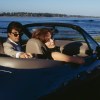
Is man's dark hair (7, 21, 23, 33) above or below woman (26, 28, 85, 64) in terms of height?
above

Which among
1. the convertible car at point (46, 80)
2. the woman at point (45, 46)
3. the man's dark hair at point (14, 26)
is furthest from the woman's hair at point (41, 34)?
Result: the convertible car at point (46, 80)

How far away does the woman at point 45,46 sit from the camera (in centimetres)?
490

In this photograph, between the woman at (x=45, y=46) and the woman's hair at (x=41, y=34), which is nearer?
the woman at (x=45, y=46)

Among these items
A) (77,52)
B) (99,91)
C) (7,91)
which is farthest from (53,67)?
(77,52)

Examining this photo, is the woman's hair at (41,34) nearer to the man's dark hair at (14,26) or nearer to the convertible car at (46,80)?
the man's dark hair at (14,26)

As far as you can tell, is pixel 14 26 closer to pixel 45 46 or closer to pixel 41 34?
pixel 41 34

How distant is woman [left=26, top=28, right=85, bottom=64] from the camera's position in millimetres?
4902

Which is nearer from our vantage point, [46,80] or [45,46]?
[46,80]

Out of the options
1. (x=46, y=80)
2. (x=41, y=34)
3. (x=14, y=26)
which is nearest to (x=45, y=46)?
(x=41, y=34)

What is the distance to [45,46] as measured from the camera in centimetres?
512

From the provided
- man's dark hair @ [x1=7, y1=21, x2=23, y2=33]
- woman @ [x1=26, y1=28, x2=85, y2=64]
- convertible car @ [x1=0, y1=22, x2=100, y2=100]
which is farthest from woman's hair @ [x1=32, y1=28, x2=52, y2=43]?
convertible car @ [x1=0, y1=22, x2=100, y2=100]

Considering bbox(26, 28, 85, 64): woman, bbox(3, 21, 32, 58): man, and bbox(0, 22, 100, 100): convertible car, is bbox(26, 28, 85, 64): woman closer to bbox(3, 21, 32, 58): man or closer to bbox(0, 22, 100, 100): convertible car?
bbox(0, 22, 100, 100): convertible car

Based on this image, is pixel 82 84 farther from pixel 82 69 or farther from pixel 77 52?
pixel 77 52

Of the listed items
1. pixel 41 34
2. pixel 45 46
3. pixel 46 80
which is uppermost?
pixel 41 34
